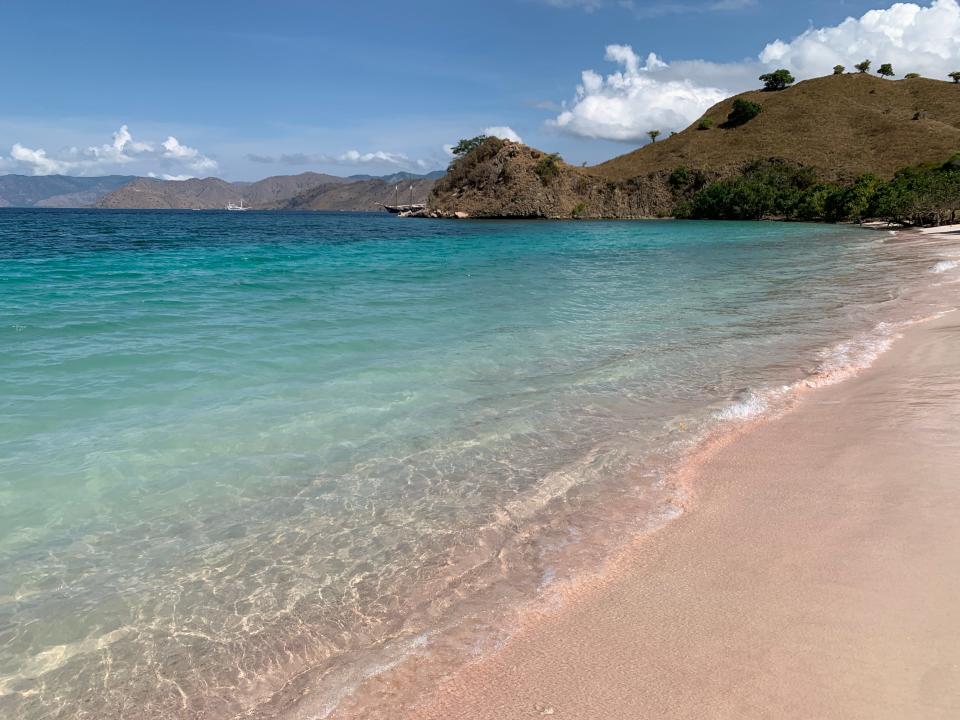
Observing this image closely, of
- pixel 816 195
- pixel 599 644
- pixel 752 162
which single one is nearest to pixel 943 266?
pixel 599 644

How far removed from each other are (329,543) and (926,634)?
12.5 ft

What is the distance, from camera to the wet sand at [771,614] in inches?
108

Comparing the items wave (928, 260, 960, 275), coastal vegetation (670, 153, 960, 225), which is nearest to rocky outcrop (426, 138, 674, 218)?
coastal vegetation (670, 153, 960, 225)

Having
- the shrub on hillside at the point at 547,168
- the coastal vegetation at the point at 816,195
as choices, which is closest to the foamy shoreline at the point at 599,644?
the coastal vegetation at the point at 816,195

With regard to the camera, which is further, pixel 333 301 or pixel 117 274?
pixel 117 274

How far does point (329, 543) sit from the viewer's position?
14.8ft

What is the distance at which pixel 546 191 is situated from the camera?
99125 mm

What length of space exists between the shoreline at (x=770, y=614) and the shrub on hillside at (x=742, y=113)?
122163 millimetres

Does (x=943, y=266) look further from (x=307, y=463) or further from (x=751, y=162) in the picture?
(x=751, y=162)

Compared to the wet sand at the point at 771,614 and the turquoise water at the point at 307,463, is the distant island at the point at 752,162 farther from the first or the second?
the wet sand at the point at 771,614

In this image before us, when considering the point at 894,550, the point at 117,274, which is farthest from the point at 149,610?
the point at 117,274

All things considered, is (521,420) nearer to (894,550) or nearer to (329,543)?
(329,543)

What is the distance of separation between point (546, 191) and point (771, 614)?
10091 cm

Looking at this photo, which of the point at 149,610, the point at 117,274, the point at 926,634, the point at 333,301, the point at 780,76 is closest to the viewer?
the point at 926,634
